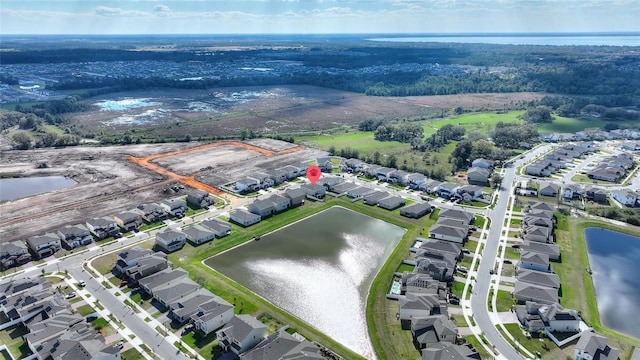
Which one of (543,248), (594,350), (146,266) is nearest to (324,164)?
(543,248)

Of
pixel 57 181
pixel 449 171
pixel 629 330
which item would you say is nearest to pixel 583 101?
pixel 449 171

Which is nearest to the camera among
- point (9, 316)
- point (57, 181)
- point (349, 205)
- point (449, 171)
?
point (9, 316)

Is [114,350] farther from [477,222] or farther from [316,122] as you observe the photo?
[316,122]

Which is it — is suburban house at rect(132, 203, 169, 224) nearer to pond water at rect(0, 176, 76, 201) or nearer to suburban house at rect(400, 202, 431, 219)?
pond water at rect(0, 176, 76, 201)

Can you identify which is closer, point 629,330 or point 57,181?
point 629,330

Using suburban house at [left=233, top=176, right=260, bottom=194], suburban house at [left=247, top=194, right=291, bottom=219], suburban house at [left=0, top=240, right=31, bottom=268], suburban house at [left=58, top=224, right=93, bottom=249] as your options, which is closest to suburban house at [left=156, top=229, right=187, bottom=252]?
suburban house at [left=58, top=224, right=93, bottom=249]

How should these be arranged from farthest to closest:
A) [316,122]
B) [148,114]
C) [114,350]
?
[148,114] < [316,122] < [114,350]

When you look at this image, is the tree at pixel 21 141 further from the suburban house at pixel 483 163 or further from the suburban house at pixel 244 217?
the suburban house at pixel 483 163
